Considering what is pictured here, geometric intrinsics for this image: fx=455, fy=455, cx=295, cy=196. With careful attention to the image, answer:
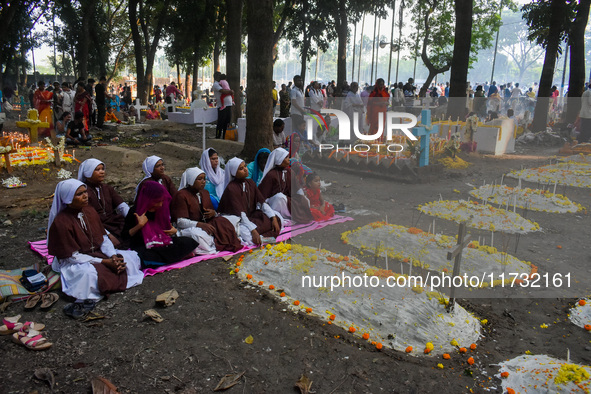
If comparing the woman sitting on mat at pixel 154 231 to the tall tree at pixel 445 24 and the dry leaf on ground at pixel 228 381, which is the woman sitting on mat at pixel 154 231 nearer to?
the dry leaf on ground at pixel 228 381

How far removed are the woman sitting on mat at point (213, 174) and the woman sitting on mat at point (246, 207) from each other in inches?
17.4

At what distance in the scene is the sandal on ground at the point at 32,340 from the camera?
3.61 m

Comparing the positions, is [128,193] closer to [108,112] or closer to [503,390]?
[503,390]

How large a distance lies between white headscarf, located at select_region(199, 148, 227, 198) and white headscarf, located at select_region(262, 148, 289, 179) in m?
0.68

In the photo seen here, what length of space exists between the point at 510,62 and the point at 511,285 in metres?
123

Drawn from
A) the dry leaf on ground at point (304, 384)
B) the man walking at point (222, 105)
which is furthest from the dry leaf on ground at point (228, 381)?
the man walking at point (222, 105)

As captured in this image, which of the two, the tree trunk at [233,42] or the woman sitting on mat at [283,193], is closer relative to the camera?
the woman sitting on mat at [283,193]

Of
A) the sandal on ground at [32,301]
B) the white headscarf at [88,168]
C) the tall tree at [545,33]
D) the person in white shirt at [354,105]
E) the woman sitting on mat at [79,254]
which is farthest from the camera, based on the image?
the tall tree at [545,33]

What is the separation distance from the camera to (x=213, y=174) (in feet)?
22.0

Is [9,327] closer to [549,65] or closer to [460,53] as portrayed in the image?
[460,53]

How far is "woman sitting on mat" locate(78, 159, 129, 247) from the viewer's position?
5.40 m

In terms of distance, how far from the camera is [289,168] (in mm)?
7117

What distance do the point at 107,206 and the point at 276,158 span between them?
2.42 meters

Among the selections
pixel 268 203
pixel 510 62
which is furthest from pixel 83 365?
pixel 510 62
